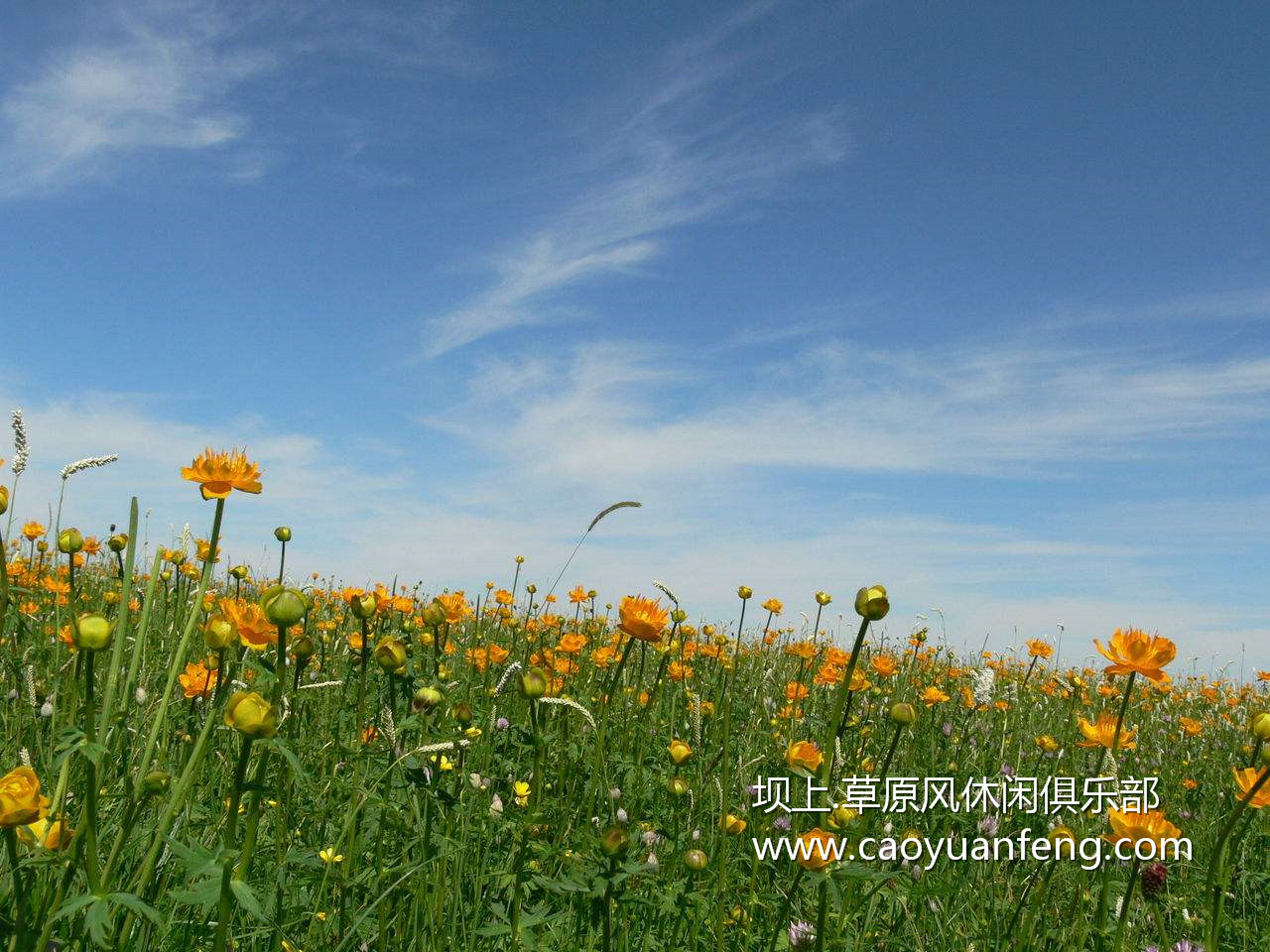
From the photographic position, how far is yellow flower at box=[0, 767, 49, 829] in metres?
1.38

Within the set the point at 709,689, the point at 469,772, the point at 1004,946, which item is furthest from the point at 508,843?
the point at 709,689

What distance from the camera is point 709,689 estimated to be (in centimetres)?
549

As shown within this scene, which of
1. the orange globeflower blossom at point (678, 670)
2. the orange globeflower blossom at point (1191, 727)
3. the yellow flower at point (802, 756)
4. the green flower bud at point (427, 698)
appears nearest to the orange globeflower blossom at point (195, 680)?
the green flower bud at point (427, 698)

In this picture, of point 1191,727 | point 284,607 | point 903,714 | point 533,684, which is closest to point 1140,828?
point 903,714

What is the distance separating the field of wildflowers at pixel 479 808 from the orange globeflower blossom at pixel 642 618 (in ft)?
0.03

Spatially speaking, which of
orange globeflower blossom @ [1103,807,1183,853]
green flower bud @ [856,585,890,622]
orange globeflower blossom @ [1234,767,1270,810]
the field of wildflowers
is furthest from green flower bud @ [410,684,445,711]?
orange globeflower blossom @ [1234,767,1270,810]

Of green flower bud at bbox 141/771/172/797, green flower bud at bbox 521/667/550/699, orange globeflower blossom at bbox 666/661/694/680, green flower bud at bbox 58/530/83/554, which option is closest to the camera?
green flower bud at bbox 141/771/172/797

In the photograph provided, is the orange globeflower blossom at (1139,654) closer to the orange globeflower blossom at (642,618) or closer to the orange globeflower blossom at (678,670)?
the orange globeflower blossom at (642,618)

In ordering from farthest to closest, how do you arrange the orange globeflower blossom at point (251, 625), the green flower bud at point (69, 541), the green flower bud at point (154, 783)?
the green flower bud at point (69, 541)
the orange globeflower blossom at point (251, 625)
the green flower bud at point (154, 783)

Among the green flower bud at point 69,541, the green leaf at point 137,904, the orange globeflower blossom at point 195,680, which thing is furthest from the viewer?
the orange globeflower blossom at point 195,680

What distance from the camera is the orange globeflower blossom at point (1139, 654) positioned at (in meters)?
2.49

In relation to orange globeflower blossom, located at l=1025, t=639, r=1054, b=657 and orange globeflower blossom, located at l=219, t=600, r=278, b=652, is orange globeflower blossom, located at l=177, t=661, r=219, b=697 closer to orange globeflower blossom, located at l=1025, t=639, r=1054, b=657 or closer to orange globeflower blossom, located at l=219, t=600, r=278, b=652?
orange globeflower blossom, located at l=219, t=600, r=278, b=652

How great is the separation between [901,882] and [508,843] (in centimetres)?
137

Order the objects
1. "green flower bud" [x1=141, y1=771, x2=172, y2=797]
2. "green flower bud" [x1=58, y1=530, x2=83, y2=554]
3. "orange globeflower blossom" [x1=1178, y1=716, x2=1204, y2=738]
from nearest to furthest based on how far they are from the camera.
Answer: "green flower bud" [x1=141, y1=771, x2=172, y2=797] < "green flower bud" [x1=58, y1=530, x2=83, y2=554] < "orange globeflower blossom" [x1=1178, y1=716, x2=1204, y2=738]
